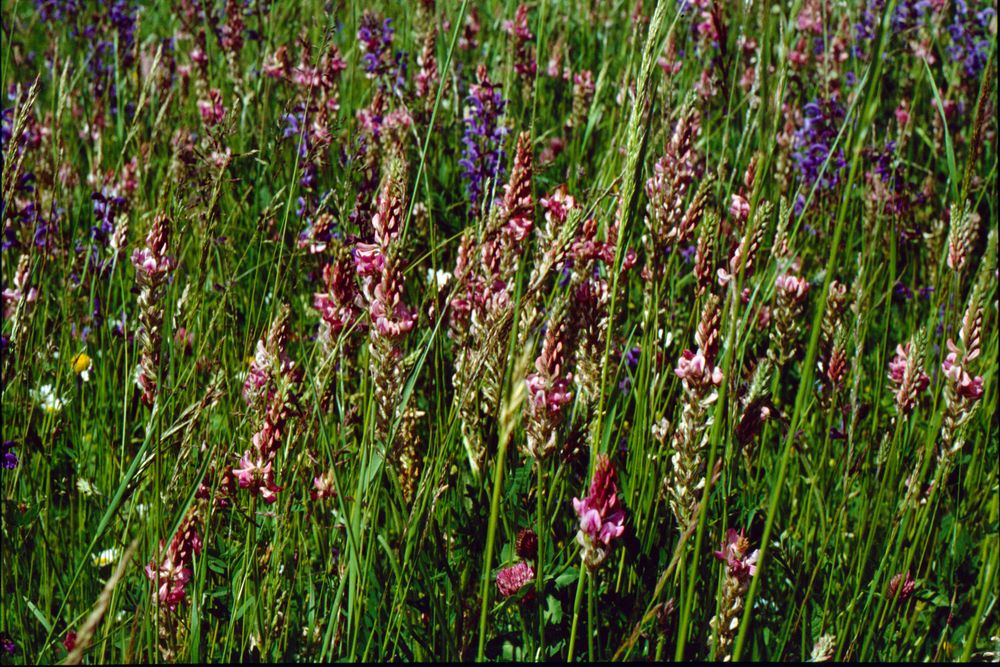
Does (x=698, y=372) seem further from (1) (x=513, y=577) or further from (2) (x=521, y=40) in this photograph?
(2) (x=521, y=40)

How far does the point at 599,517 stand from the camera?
1.09 meters

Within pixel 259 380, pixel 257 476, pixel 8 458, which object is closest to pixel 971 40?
pixel 259 380

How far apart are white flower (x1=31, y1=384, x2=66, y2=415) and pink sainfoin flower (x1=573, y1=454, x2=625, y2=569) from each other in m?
1.15

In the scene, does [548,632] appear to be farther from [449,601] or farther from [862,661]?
[862,661]

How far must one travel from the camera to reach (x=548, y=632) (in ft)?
5.08

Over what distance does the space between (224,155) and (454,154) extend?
7.39ft

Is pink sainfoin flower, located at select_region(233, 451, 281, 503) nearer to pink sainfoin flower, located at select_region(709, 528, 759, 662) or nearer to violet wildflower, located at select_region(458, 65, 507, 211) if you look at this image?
pink sainfoin flower, located at select_region(709, 528, 759, 662)

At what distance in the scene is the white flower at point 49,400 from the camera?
1.83m

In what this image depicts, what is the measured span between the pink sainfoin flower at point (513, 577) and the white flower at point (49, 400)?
35.2 inches

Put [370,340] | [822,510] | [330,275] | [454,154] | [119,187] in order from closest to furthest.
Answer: [370,340] → [330,275] → [822,510] → [119,187] → [454,154]

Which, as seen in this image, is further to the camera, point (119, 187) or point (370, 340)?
point (119, 187)

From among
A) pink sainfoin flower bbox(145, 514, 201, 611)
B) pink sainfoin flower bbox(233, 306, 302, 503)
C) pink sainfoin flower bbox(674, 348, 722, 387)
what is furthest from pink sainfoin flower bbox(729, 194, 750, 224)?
pink sainfoin flower bbox(145, 514, 201, 611)

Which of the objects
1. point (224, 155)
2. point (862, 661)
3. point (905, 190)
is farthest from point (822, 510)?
point (905, 190)

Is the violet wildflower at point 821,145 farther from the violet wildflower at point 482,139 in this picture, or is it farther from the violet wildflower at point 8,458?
the violet wildflower at point 8,458
